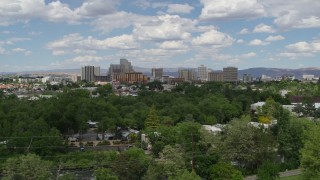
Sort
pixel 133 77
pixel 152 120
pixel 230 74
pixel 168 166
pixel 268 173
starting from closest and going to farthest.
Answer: pixel 268 173 → pixel 168 166 → pixel 152 120 → pixel 133 77 → pixel 230 74

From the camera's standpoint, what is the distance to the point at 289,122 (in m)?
22.9

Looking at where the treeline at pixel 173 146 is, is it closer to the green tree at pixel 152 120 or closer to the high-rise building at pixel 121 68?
the green tree at pixel 152 120

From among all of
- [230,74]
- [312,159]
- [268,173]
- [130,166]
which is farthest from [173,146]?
[230,74]

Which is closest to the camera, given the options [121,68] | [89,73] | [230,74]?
[230,74]

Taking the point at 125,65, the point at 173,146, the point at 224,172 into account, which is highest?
the point at 125,65

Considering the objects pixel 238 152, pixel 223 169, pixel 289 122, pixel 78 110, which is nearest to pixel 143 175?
pixel 223 169

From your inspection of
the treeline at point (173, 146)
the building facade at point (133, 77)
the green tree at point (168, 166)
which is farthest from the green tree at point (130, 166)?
the building facade at point (133, 77)

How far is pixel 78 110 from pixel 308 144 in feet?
60.9

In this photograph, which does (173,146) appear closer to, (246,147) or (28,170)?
(246,147)

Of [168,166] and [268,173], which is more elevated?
[168,166]

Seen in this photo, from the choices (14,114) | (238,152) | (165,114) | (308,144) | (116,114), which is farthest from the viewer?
(165,114)

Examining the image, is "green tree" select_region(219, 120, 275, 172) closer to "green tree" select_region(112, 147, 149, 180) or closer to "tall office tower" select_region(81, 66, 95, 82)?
"green tree" select_region(112, 147, 149, 180)

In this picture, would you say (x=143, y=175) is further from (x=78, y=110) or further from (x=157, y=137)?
(x=78, y=110)

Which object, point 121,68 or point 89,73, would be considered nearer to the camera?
point 89,73
